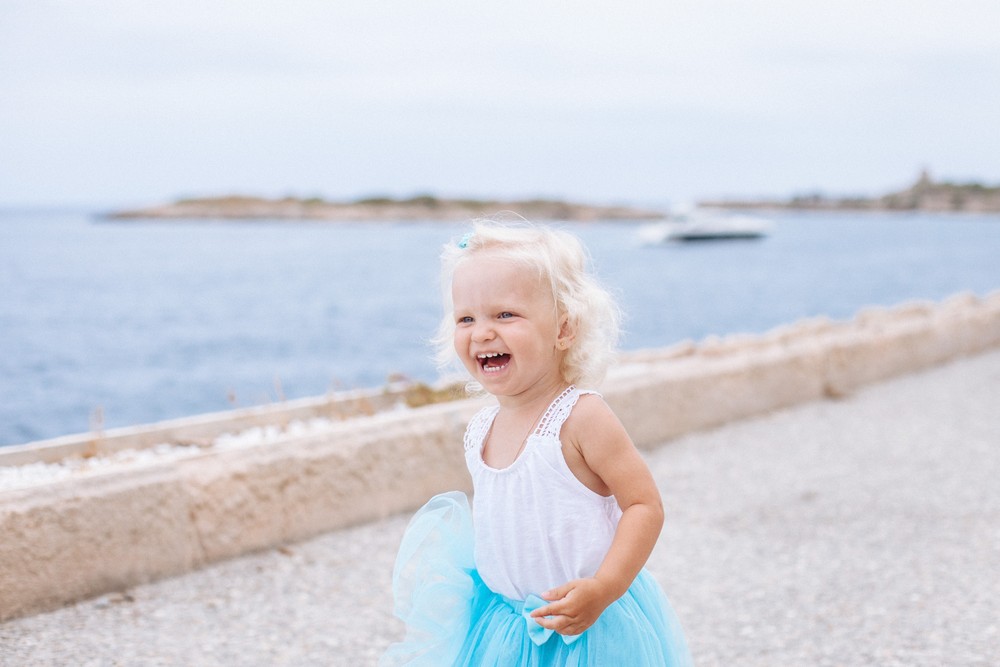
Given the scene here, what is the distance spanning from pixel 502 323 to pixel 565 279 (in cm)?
18

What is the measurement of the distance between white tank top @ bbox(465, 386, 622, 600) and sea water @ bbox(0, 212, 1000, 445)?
0.54 meters

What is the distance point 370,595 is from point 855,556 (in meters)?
2.06

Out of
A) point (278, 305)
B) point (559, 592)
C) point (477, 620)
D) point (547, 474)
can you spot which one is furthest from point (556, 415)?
point (278, 305)

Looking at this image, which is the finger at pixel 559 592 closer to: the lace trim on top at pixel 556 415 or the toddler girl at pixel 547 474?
the toddler girl at pixel 547 474

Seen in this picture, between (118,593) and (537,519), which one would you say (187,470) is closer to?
(118,593)

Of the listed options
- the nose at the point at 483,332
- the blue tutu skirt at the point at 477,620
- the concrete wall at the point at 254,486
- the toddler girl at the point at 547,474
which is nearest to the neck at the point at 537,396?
the toddler girl at the point at 547,474

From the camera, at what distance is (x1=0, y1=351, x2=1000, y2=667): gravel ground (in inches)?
126

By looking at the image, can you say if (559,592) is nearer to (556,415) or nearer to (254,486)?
(556,415)

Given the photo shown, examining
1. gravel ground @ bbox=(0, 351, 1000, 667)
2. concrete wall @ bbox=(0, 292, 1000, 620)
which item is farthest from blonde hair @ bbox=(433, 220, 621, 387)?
concrete wall @ bbox=(0, 292, 1000, 620)

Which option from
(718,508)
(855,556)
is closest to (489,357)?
(855,556)

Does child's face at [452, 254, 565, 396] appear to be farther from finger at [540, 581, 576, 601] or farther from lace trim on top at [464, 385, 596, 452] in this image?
finger at [540, 581, 576, 601]

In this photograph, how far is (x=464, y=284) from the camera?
2.03m

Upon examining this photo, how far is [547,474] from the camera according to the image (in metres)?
1.99

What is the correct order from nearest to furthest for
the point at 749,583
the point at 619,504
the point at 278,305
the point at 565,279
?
the point at 619,504 → the point at 565,279 → the point at 749,583 → the point at 278,305
